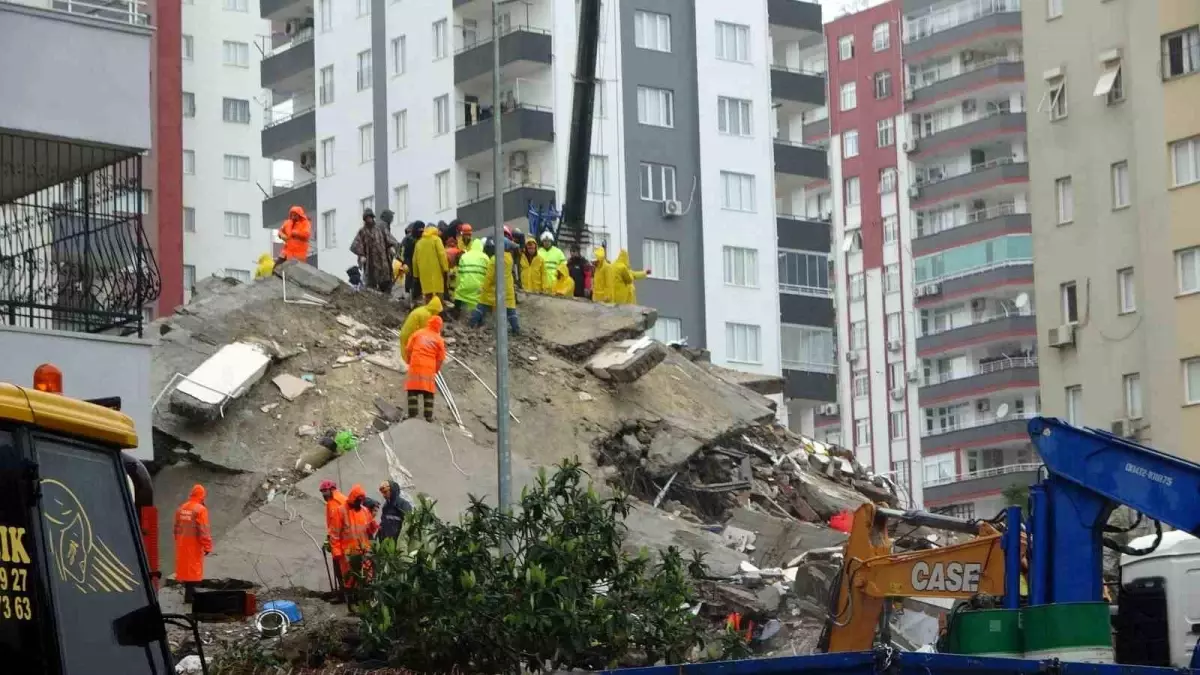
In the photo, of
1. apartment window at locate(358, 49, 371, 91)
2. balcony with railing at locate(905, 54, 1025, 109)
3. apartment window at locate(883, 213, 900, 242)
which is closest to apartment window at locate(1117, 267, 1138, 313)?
apartment window at locate(358, 49, 371, 91)

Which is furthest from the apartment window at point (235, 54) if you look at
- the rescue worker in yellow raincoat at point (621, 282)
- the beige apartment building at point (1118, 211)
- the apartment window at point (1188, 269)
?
the rescue worker in yellow raincoat at point (621, 282)

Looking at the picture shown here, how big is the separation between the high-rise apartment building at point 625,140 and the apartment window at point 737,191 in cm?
5

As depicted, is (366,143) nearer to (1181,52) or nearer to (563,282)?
(1181,52)

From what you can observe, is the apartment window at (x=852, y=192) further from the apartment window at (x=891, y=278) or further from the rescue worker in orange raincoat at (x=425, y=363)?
the rescue worker in orange raincoat at (x=425, y=363)

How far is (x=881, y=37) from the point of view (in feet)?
285

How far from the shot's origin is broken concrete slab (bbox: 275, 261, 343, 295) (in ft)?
109

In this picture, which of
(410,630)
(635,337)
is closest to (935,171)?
(635,337)

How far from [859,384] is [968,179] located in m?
12.3

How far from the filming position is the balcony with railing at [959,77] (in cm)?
7919

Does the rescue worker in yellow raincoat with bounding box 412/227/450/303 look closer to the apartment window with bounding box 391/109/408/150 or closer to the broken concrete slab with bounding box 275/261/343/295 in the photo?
the broken concrete slab with bounding box 275/261/343/295

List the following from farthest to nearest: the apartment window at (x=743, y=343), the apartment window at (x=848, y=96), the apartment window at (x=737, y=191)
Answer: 1. the apartment window at (x=848, y=96)
2. the apartment window at (x=737, y=191)
3. the apartment window at (x=743, y=343)

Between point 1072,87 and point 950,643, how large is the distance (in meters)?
33.9

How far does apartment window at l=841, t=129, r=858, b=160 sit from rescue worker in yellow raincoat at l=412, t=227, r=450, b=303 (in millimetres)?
57756

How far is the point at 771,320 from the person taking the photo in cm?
6575
